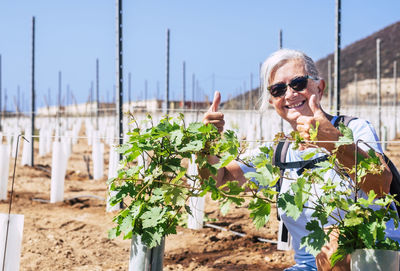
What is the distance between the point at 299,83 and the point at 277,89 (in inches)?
4.3

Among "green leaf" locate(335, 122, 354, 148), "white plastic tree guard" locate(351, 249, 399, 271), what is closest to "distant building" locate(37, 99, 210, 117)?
"green leaf" locate(335, 122, 354, 148)

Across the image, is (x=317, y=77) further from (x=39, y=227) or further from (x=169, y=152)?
(x=39, y=227)

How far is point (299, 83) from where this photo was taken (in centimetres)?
219

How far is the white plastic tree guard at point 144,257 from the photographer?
Result: 1.77 m

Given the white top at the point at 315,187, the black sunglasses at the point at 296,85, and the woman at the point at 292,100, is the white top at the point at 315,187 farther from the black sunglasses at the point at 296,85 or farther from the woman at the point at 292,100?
the black sunglasses at the point at 296,85

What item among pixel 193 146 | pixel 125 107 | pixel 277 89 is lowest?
pixel 193 146

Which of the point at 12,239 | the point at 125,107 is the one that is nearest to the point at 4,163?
the point at 12,239

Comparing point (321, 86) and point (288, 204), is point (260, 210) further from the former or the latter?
point (321, 86)

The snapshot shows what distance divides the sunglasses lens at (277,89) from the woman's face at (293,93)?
2cm

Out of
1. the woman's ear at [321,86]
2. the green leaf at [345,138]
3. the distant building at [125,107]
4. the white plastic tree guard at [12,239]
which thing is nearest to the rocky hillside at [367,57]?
the distant building at [125,107]

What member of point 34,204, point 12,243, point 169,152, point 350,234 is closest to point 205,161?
point 169,152

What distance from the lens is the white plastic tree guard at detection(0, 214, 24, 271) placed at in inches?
83.2

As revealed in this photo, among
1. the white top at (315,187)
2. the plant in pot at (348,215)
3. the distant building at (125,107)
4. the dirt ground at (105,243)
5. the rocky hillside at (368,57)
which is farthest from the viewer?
the rocky hillside at (368,57)

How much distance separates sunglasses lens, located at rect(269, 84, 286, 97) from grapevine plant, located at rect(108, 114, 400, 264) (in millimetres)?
548
